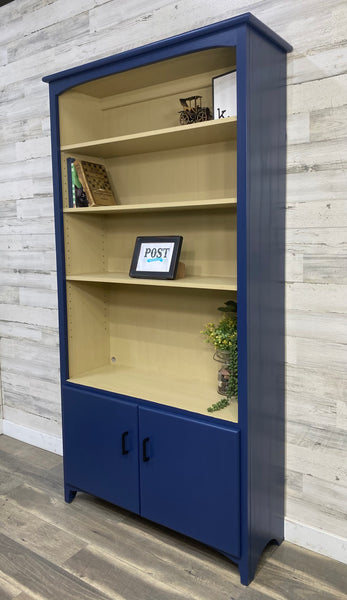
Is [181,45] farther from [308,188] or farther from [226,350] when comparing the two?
[226,350]

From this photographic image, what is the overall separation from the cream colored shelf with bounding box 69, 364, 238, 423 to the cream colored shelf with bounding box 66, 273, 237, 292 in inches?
18.2

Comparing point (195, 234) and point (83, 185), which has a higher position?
point (83, 185)

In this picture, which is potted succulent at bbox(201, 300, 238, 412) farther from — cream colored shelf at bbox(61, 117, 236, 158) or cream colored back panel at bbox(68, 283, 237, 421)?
cream colored shelf at bbox(61, 117, 236, 158)

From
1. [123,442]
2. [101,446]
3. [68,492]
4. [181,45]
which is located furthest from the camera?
[68,492]

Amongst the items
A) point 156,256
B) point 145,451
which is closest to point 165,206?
point 156,256

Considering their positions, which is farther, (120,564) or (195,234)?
(195,234)

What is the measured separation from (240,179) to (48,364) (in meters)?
1.75

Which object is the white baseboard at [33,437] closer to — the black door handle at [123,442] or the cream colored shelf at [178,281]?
the black door handle at [123,442]

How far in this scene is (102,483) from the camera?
2.26 meters

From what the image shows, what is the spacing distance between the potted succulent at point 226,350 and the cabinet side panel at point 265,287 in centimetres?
15

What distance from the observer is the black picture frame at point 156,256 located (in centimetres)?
209

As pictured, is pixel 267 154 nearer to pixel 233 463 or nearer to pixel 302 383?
pixel 302 383

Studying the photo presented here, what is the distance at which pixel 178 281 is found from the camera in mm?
2014

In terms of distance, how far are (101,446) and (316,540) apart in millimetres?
972
